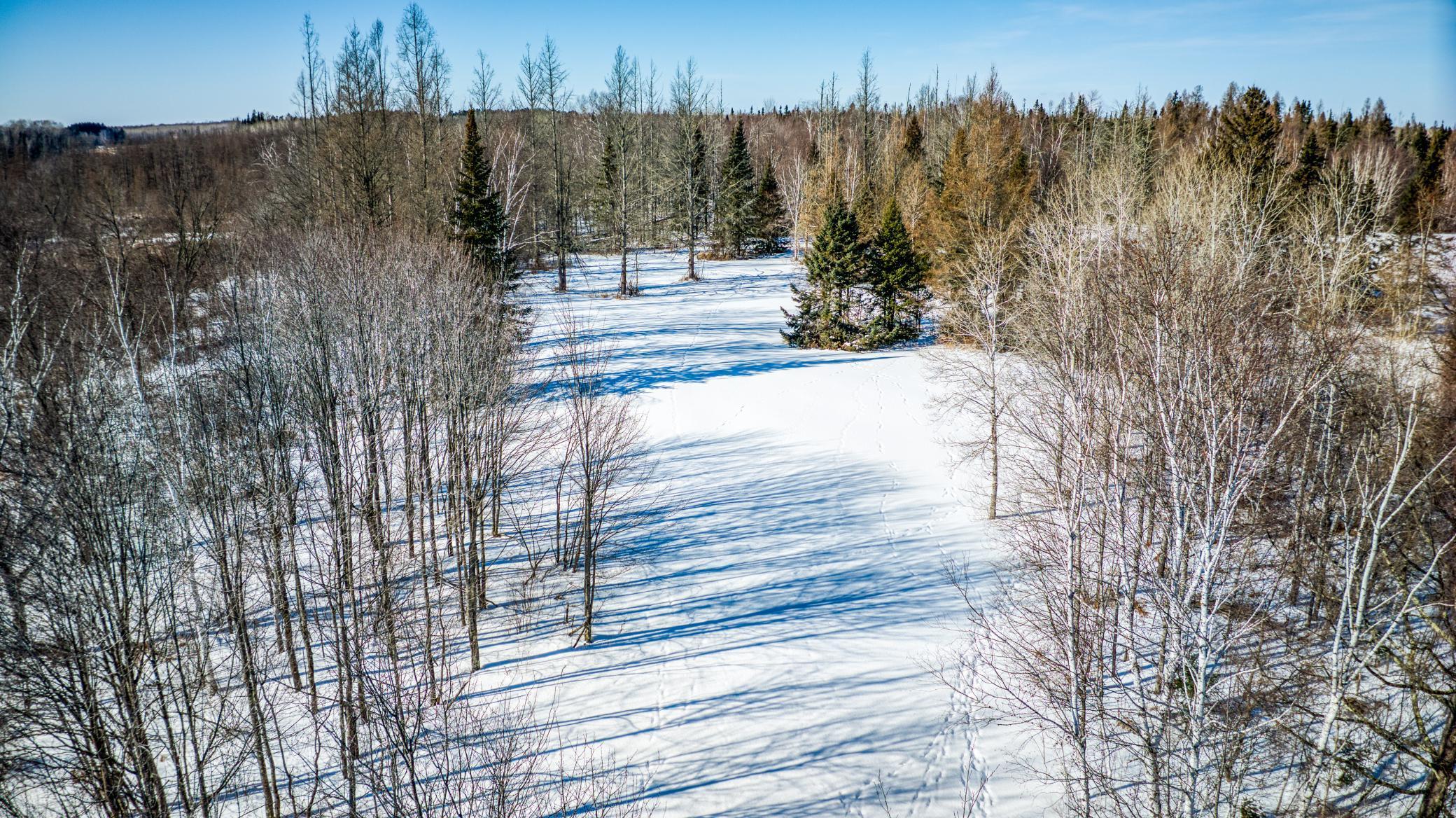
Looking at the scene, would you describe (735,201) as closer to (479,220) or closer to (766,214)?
(766,214)

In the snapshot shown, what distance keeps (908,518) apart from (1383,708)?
1062cm

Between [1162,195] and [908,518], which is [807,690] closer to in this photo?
[908,518]

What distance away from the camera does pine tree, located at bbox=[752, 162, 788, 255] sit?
63906mm

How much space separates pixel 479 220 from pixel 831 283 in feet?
56.1

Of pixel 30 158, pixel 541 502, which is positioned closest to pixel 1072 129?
pixel 541 502

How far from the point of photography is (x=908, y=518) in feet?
68.7

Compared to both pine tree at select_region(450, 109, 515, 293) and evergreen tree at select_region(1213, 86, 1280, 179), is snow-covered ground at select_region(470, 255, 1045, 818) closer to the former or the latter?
pine tree at select_region(450, 109, 515, 293)

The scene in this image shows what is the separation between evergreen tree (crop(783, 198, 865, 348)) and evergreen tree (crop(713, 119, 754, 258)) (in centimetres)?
2462

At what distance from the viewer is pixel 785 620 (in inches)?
655

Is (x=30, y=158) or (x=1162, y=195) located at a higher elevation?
(x=30, y=158)

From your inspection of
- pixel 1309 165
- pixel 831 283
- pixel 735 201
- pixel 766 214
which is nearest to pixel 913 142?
pixel 766 214

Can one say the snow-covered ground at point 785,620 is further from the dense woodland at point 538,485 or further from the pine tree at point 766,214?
the pine tree at point 766,214

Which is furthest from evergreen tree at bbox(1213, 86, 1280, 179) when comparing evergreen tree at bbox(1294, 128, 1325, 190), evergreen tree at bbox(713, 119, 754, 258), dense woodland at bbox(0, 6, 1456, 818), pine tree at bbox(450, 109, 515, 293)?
evergreen tree at bbox(713, 119, 754, 258)

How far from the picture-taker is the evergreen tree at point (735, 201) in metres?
60.1
